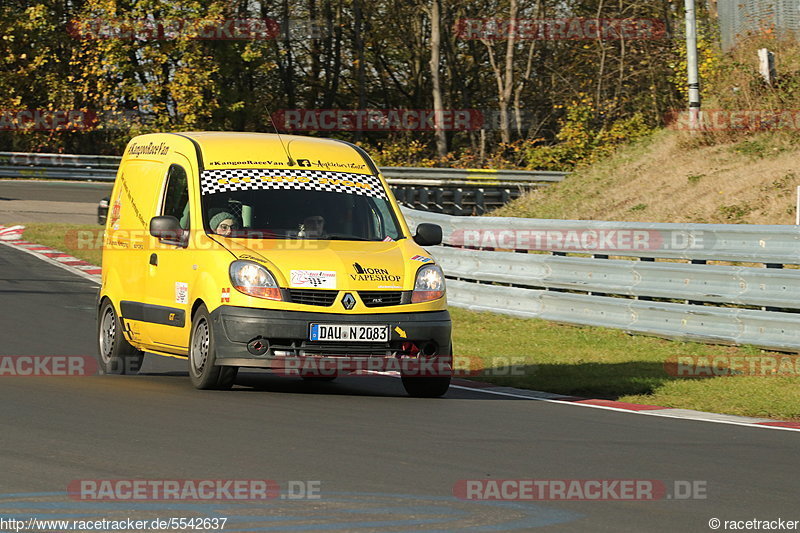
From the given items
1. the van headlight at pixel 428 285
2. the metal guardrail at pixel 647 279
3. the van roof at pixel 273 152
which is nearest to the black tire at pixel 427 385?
the van headlight at pixel 428 285

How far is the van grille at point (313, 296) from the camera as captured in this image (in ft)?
32.1

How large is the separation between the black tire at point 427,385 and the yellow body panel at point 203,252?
0.57m

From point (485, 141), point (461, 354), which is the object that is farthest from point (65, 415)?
point (485, 141)

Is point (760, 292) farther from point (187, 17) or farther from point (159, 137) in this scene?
point (187, 17)

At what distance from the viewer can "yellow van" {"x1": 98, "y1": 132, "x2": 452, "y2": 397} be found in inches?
385

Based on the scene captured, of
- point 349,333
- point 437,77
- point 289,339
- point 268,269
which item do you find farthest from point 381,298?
point 437,77

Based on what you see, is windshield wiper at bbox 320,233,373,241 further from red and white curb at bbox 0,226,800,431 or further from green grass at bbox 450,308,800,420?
green grass at bbox 450,308,800,420

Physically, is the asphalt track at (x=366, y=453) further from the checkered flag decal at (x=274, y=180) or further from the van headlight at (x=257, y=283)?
the checkered flag decal at (x=274, y=180)

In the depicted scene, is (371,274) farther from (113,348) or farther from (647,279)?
(647,279)

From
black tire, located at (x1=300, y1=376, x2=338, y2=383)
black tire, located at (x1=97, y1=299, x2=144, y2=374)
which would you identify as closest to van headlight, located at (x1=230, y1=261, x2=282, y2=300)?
black tire, located at (x1=300, y1=376, x2=338, y2=383)

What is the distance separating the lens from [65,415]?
857 centimetres

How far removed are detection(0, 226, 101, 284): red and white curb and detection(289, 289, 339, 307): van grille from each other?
38.1ft

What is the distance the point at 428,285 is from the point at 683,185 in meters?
13.1

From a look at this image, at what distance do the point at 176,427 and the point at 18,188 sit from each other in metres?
30.4
